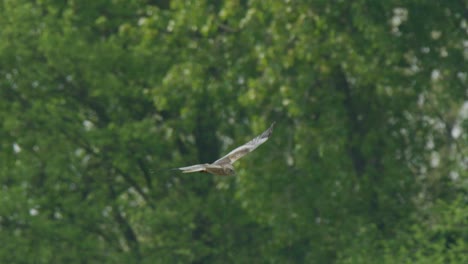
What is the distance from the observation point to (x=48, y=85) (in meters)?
29.9

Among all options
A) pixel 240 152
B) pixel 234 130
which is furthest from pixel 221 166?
pixel 234 130

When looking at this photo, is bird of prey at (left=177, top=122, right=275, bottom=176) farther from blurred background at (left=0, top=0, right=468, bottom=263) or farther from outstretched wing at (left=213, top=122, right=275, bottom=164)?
blurred background at (left=0, top=0, right=468, bottom=263)

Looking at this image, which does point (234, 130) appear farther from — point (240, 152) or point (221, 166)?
point (221, 166)

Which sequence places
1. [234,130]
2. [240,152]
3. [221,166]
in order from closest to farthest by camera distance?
[221,166], [240,152], [234,130]

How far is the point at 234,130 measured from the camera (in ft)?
94.5

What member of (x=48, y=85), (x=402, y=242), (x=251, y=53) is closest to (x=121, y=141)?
(x=48, y=85)

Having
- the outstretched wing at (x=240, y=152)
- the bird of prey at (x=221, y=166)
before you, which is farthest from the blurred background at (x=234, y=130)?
the bird of prey at (x=221, y=166)

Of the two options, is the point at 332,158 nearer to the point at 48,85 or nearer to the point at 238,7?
the point at 238,7

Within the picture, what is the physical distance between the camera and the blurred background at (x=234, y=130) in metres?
25.8

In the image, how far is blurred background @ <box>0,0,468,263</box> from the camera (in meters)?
25.8

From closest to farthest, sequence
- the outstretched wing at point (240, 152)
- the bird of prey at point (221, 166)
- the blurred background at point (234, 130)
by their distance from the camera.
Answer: the bird of prey at point (221, 166) → the outstretched wing at point (240, 152) → the blurred background at point (234, 130)

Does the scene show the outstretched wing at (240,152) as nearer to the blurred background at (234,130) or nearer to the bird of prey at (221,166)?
the bird of prey at (221,166)

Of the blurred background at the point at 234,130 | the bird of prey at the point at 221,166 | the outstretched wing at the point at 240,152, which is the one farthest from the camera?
the blurred background at the point at 234,130

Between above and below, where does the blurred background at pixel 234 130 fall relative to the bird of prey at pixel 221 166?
below
